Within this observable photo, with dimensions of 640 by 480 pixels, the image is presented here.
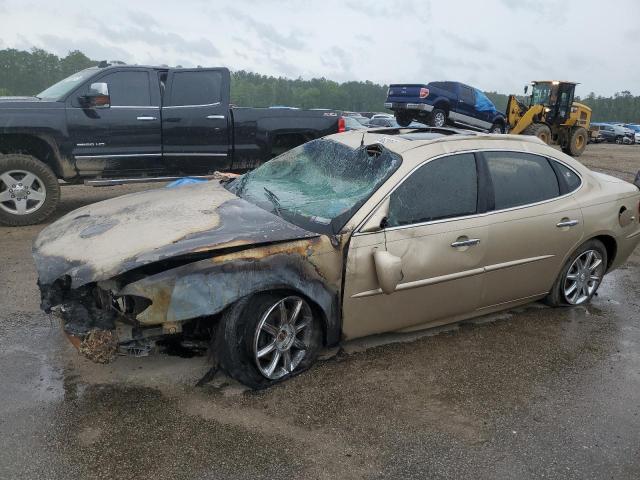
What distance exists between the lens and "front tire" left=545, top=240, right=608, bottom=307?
14.6ft

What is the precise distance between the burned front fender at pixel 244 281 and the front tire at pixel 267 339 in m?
0.08

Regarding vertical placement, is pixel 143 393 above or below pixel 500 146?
below

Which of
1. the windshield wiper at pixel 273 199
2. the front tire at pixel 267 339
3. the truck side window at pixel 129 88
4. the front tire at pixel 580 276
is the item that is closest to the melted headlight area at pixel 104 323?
the front tire at pixel 267 339

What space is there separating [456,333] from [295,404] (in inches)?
62.2

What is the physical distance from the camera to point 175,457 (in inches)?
101

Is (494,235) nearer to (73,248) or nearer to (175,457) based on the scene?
(175,457)

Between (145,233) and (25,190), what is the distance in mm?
4233

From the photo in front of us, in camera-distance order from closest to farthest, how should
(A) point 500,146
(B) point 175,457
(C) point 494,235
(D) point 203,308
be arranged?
(B) point 175,457, (D) point 203,308, (C) point 494,235, (A) point 500,146

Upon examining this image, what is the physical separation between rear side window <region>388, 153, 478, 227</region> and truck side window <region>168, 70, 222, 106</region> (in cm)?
460

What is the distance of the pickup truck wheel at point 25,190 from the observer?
6387 mm

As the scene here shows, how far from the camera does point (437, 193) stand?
362cm

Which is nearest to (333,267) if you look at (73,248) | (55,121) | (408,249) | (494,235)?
(408,249)

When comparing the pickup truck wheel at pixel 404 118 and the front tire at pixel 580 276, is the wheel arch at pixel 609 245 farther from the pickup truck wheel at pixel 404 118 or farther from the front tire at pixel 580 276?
the pickup truck wheel at pixel 404 118

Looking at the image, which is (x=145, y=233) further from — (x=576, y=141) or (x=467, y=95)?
(x=576, y=141)
